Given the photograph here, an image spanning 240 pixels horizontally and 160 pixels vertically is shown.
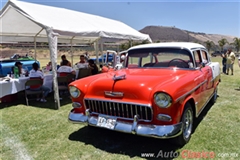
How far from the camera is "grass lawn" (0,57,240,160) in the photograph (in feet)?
10.4

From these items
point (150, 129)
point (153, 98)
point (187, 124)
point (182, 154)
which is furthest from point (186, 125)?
point (153, 98)

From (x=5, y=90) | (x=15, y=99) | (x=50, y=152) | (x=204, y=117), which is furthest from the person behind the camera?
(x=15, y=99)

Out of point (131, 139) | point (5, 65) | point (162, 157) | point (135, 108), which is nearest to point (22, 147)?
point (131, 139)

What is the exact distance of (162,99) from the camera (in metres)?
2.82

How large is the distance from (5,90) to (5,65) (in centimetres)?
569

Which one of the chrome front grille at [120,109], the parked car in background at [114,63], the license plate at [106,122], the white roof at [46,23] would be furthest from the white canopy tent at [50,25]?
the license plate at [106,122]

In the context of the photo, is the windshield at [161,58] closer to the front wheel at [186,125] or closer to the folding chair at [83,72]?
the front wheel at [186,125]

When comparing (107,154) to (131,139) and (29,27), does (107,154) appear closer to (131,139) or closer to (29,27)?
(131,139)

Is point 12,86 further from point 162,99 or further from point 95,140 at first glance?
point 162,99

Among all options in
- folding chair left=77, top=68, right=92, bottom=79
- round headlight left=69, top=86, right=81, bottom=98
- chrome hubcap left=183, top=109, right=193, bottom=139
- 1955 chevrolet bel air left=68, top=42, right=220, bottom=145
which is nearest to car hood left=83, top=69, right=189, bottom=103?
1955 chevrolet bel air left=68, top=42, right=220, bottom=145

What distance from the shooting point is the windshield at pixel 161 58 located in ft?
13.5

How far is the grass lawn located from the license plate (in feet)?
1.41

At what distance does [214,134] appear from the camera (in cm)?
375

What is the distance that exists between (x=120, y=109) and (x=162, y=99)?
703 mm
